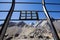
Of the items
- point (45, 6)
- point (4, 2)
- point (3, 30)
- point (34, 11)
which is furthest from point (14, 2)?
point (3, 30)

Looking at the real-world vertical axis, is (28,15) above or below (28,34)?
above

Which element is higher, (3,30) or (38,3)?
(38,3)

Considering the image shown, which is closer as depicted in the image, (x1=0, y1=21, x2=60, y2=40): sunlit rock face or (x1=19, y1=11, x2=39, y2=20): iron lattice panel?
(x1=0, y1=21, x2=60, y2=40): sunlit rock face

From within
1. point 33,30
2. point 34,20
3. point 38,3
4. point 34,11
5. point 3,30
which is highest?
point 38,3

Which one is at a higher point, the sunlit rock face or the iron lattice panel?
the iron lattice panel

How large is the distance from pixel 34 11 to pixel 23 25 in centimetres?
49

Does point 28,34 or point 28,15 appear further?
point 28,15

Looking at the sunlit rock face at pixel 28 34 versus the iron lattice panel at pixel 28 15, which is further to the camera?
the iron lattice panel at pixel 28 15

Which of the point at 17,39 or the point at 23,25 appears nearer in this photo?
the point at 17,39

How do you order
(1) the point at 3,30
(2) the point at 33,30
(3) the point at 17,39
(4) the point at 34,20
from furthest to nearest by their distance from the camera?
(4) the point at 34,20 → (2) the point at 33,30 → (3) the point at 17,39 → (1) the point at 3,30

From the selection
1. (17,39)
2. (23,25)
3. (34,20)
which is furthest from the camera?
(34,20)

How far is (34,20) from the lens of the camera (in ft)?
7.83

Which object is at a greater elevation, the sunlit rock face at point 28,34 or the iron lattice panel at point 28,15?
the iron lattice panel at point 28,15

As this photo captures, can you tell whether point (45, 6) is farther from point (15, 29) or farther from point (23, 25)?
Answer: point (15, 29)
